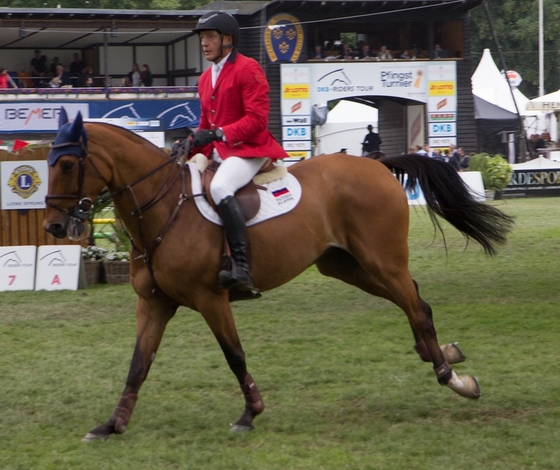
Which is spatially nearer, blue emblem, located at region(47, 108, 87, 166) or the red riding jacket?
blue emblem, located at region(47, 108, 87, 166)

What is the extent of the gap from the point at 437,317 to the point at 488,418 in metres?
3.40

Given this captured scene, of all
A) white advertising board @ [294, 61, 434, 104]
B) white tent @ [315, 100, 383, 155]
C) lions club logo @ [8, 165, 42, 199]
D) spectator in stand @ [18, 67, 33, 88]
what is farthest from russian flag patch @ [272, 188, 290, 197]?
white tent @ [315, 100, 383, 155]

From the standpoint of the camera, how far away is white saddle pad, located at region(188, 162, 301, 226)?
5320mm

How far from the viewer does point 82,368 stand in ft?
22.3

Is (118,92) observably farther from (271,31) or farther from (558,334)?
(558,334)

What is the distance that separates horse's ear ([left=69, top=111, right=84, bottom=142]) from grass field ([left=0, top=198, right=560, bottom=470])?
181cm

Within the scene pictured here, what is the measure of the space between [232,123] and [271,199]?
1.84 ft

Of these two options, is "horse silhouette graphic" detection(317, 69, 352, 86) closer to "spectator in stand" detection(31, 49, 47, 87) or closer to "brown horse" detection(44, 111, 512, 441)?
"spectator in stand" detection(31, 49, 47, 87)

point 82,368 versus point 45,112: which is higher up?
point 45,112

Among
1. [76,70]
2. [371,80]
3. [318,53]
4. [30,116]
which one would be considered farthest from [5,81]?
[371,80]

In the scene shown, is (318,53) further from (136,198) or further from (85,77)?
(136,198)

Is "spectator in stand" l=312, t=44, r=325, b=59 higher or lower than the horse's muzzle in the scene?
higher

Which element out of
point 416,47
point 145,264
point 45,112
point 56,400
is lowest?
point 56,400

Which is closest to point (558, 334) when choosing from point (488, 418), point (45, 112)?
point (488, 418)
